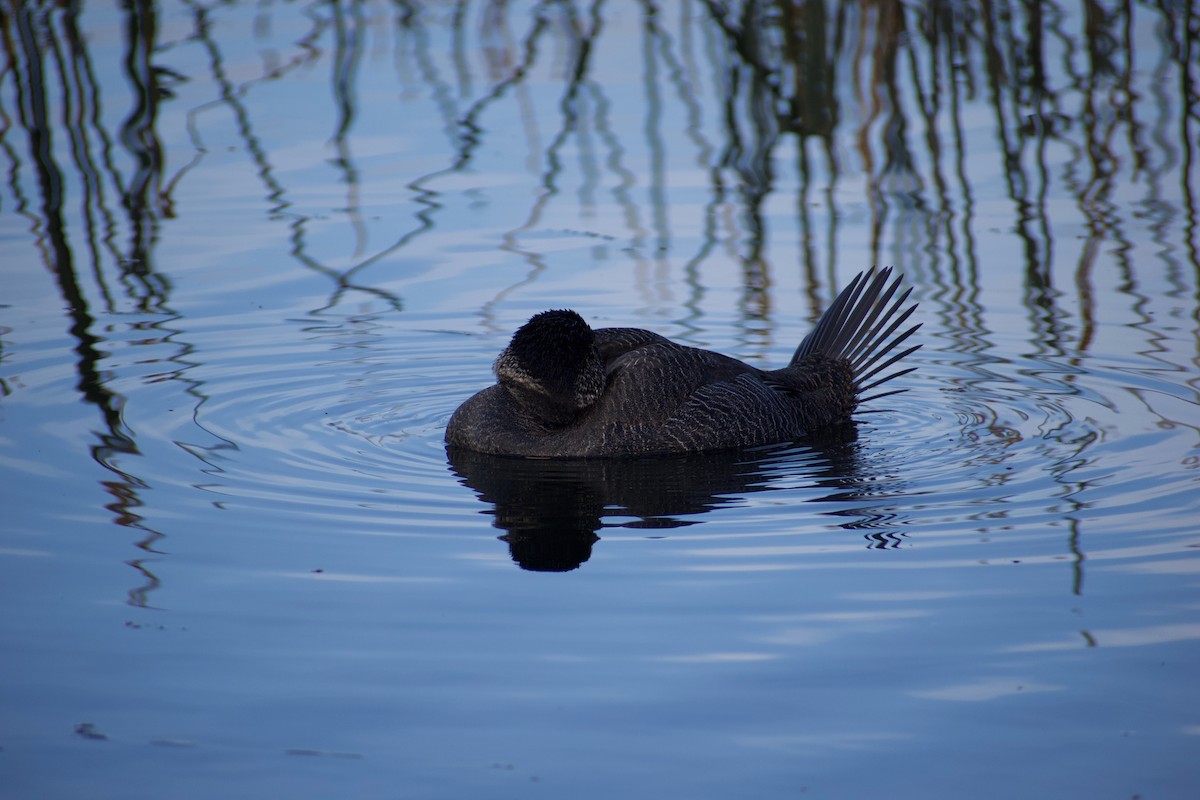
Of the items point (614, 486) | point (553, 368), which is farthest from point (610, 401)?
point (614, 486)

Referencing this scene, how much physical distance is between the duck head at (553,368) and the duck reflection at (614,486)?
31 cm

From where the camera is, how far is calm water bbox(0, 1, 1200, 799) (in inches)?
181

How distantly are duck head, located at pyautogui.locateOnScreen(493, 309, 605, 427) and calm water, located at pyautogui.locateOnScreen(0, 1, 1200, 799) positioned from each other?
0.43 meters

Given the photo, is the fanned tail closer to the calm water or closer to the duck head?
the calm water

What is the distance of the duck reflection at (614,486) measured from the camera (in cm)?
640

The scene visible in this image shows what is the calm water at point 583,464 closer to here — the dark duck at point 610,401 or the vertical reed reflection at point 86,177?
the vertical reed reflection at point 86,177

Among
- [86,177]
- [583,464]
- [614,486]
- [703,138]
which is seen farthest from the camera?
[703,138]

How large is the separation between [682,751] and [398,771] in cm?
80

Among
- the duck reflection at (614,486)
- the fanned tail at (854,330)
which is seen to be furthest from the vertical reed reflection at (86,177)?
the fanned tail at (854,330)

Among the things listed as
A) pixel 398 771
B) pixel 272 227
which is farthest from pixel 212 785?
pixel 272 227

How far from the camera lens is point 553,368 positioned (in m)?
7.75

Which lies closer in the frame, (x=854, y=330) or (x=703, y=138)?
(x=854, y=330)

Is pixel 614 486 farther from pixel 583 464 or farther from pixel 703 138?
pixel 703 138

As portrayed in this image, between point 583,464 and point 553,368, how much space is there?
1.65 feet
